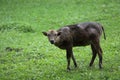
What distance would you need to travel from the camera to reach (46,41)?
1864cm

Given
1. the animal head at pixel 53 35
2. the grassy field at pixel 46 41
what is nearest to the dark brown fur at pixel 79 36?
the animal head at pixel 53 35

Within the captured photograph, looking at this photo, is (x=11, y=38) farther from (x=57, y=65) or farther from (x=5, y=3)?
(x=5, y=3)

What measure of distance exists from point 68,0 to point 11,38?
11.9 metres

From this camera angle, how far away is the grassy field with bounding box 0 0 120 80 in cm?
1256

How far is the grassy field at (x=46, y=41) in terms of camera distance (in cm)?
1256

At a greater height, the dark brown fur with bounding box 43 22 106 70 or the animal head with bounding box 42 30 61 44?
the animal head with bounding box 42 30 61 44

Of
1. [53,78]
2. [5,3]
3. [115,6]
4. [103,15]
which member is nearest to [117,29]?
[103,15]

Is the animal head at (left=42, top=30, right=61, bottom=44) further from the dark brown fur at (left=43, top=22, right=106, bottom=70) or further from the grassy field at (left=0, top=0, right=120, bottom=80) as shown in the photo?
the grassy field at (left=0, top=0, right=120, bottom=80)

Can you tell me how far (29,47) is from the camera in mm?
17281

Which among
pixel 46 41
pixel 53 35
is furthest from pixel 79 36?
pixel 46 41

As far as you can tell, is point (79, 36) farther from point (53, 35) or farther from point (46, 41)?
point (46, 41)

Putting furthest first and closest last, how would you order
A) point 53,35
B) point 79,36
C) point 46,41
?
point 46,41
point 79,36
point 53,35

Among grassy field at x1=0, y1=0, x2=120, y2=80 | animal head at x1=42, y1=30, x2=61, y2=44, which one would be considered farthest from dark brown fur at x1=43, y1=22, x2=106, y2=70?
grassy field at x1=0, y1=0, x2=120, y2=80

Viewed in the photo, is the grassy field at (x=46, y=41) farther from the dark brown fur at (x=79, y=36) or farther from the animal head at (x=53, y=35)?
the animal head at (x=53, y=35)
